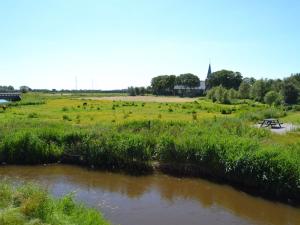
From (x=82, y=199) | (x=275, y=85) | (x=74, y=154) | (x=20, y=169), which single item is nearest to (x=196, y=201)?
(x=82, y=199)

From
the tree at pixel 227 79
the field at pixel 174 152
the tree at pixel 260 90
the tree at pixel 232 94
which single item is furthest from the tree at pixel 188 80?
the field at pixel 174 152

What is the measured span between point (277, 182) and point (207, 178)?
536 cm

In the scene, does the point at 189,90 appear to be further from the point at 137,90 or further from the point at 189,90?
the point at 137,90

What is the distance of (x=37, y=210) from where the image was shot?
43.2 feet

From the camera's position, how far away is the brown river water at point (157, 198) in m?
19.1

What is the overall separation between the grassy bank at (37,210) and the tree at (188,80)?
158m

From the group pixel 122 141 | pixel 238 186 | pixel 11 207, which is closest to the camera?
pixel 11 207

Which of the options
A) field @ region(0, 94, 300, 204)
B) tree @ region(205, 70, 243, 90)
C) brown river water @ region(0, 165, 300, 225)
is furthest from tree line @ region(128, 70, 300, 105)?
brown river water @ region(0, 165, 300, 225)

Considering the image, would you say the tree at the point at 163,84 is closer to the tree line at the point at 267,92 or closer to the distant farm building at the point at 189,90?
the distant farm building at the point at 189,90

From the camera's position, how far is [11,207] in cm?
1281

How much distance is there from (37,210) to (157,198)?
10426 mm

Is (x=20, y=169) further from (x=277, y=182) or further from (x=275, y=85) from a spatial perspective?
(x=275, y=85)

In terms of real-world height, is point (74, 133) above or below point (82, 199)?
above

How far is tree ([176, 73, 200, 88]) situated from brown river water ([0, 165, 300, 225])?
476ft
